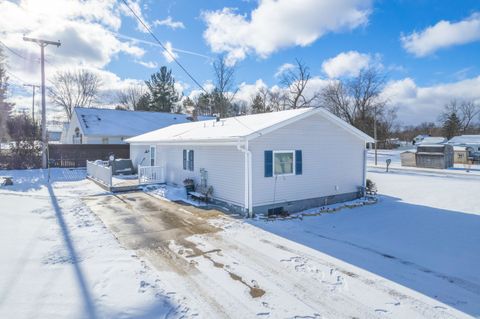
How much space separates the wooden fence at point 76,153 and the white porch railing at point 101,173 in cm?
525

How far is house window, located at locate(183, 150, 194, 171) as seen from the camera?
1187cm

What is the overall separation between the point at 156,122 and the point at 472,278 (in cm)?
2705

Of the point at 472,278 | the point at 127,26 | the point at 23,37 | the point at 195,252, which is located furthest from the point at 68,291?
the point at 23,37

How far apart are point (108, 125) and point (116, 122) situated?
1.00m

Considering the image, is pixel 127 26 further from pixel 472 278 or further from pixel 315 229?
pixel 472 278

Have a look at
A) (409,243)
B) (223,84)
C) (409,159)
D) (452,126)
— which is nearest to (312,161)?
(409,243)

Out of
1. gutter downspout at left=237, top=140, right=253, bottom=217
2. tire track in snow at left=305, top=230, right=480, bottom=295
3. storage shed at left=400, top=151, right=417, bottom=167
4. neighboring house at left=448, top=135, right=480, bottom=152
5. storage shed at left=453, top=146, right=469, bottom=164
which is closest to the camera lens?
tire track in snow at left=305, top=230, right=480, bottom=295

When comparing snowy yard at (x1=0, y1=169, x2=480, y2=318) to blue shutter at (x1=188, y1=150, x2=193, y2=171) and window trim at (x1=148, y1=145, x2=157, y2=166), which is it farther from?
window trim at (x1=148, y1=145, x2=157, y2=166)

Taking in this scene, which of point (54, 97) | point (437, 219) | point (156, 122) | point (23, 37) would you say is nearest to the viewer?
point (437, 219)

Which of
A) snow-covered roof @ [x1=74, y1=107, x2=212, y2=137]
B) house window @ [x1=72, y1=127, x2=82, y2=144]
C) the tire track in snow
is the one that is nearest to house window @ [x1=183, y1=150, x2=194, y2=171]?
the tire track in snow

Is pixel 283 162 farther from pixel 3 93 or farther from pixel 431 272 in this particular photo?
pixel 3 93

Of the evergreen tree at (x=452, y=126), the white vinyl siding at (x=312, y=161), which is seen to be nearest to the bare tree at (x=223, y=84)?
the white vinyl siding at (x=312, y=161)

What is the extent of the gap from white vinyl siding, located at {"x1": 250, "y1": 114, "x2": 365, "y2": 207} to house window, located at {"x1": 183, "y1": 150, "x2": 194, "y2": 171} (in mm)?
3924

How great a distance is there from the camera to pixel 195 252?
5801 millimetres
